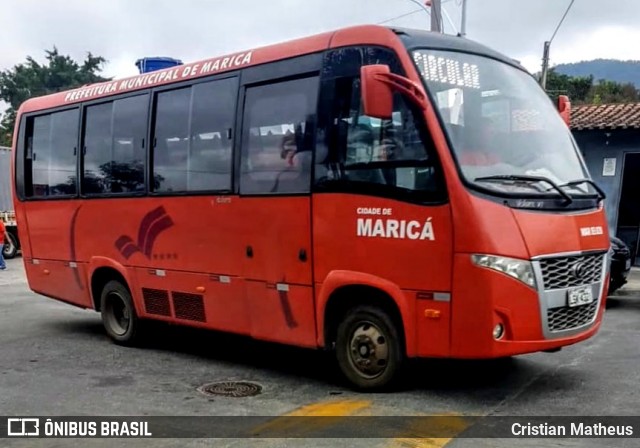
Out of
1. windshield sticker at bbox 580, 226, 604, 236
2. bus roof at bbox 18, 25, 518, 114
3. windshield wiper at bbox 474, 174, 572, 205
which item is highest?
bus roof at bbox 18, 25, 518, 114

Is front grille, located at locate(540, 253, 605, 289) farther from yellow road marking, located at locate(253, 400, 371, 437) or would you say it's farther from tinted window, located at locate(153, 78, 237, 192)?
tinted window, located at locate(153, 78, 237, 192)

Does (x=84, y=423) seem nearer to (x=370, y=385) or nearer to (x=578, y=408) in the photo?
(x=370, y=385)

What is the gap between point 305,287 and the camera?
21.5 ft

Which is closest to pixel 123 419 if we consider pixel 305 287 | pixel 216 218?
pixel 305 287

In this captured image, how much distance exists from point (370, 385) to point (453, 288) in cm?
127

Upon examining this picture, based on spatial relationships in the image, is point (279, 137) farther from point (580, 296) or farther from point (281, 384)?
point (580, 296)

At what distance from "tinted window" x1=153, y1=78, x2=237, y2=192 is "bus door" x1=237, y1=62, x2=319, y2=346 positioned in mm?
322

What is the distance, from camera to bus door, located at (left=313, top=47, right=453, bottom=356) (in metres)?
5.61

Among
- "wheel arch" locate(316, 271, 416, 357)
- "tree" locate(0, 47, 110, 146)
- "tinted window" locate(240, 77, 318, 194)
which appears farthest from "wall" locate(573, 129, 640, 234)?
"tree" locate(0, 47, 110, 146)

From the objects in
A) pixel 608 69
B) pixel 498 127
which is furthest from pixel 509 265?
pixel 608 69

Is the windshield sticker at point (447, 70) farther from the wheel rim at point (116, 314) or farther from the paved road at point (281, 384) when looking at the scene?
the wheel rim at point (116, 314)

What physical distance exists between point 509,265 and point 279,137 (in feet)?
8.57

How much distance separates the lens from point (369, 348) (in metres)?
6.16

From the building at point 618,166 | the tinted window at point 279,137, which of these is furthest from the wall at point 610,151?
the tinted window at point 279,137
